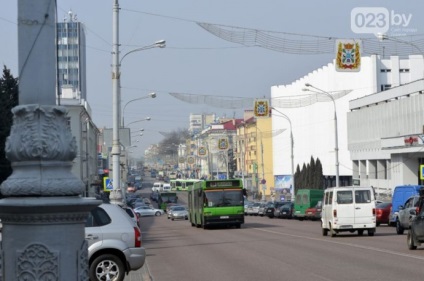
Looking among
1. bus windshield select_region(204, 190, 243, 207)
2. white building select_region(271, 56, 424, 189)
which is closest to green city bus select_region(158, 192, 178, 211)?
white building select_region(271, 56, 424, 189)

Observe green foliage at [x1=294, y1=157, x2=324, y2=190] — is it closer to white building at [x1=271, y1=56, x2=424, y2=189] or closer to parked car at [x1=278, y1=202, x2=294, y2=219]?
white building at [x1=271, y1=56, x2=424, y2=189]

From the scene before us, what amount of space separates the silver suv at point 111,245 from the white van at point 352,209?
19393 mm

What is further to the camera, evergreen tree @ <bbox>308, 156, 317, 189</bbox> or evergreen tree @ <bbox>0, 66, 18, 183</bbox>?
evergreen tree @ <bbox>308, 156, 317, 189</bbox>

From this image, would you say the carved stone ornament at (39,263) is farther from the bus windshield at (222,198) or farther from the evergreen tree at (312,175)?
the evergreen tree at (312,175)

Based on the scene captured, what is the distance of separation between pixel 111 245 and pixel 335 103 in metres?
85.4

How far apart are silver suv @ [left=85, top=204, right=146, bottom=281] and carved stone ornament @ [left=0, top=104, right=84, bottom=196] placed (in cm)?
1127

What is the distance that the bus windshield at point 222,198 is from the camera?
4956cm

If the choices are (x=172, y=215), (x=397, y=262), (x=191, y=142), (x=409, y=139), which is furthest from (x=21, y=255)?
(x=191, y=142)

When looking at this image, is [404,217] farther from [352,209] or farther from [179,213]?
[179,213]

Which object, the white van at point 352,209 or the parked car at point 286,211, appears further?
the parked car at point 286,211

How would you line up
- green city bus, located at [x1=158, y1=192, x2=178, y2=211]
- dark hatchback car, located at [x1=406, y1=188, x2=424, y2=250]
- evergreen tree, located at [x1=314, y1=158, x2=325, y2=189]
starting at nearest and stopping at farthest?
dark hatchback car, located at [x1=406, y1=188, x2=424, y2=250], evergreen tree, located at [x1=314, y1=158, x2=325, y2=189], green city bus, located at [x1=158, y1=192, x2=178, y2=211]

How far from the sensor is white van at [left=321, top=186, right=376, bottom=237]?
35.5 metres

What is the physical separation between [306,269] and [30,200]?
15.5m

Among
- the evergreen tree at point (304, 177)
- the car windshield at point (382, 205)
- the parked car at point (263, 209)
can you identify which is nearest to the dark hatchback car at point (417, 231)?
the car windshield at point (382, 205)
